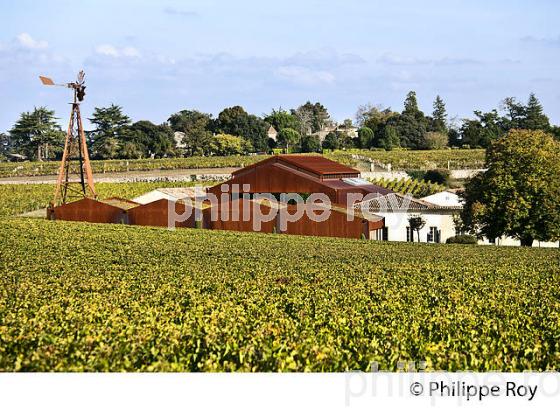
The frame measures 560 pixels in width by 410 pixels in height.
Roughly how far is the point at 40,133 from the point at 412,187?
4282 centimetres

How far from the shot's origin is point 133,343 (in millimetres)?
10664

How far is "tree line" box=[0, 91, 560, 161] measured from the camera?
8931cm

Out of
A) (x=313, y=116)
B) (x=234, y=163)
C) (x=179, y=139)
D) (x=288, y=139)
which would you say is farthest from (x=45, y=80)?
(x=313, y=116)

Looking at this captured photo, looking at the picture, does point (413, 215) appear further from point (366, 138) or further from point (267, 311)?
point (366, 138)

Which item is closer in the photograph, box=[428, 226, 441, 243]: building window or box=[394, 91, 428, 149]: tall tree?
box=[428, 226, 441, 243]: building window

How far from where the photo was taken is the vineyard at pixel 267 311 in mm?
10594

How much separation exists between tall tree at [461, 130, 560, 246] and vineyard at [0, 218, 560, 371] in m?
10.1

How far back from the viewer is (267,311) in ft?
44.5

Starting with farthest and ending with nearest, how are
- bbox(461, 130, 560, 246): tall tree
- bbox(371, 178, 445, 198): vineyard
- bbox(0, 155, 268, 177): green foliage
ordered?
bbox(0, 155, 268, 177): green foliage, bbox(371, 178, 445, 198): vineyard, bbox(461, 130, 560, 246): tall tree

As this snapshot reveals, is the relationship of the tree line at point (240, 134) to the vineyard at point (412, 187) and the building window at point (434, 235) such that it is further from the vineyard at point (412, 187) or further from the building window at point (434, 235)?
the building window at point (434, 235)

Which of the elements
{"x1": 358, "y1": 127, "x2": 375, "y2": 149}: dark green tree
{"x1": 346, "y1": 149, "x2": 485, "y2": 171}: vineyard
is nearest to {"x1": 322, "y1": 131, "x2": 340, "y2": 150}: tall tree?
{"x1": 358, "y1": 127, "x2": 375, "y2": 149}: dark green tree

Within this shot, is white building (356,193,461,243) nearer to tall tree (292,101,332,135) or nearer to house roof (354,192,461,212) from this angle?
house roof (354,192,461,212)

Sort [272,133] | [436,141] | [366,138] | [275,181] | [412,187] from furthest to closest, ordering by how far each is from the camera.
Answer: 1. [272,133]
2. [436,141]
3. [366,138]
4. [412,187]
5. [275,181]
